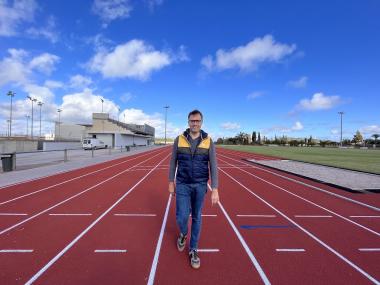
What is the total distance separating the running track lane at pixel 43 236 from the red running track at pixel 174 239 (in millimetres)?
15

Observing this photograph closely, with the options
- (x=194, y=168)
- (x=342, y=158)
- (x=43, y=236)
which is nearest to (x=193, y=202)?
(x=194, y=168)

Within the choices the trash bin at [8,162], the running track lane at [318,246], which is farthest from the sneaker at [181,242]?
the trash bin at [8,162]

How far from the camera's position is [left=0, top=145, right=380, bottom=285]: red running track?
3604mm

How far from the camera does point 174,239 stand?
191 inches

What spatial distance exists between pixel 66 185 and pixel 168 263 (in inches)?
303

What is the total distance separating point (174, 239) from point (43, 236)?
225 centimetres

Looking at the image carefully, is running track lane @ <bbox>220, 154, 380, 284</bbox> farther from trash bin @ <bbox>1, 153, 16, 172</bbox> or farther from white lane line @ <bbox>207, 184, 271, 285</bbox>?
trash bin @ <bbox>1, 153, 16, 172</bbox>

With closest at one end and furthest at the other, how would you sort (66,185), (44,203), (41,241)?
1. (41,241)
2. (44,203)
3. (66,185)

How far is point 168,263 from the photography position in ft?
12.8

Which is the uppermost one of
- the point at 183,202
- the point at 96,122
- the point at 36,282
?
the point at 96,122

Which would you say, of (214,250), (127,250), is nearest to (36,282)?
(127,250)

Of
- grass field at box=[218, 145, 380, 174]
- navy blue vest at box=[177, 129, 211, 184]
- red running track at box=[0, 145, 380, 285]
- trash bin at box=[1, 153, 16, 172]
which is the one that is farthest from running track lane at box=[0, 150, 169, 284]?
grass field at box=[218, 145, 380, 174]

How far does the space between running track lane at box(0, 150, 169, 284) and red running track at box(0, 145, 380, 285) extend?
0.05ft

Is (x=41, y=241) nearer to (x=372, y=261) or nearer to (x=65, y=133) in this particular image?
(x=372, y=261)
